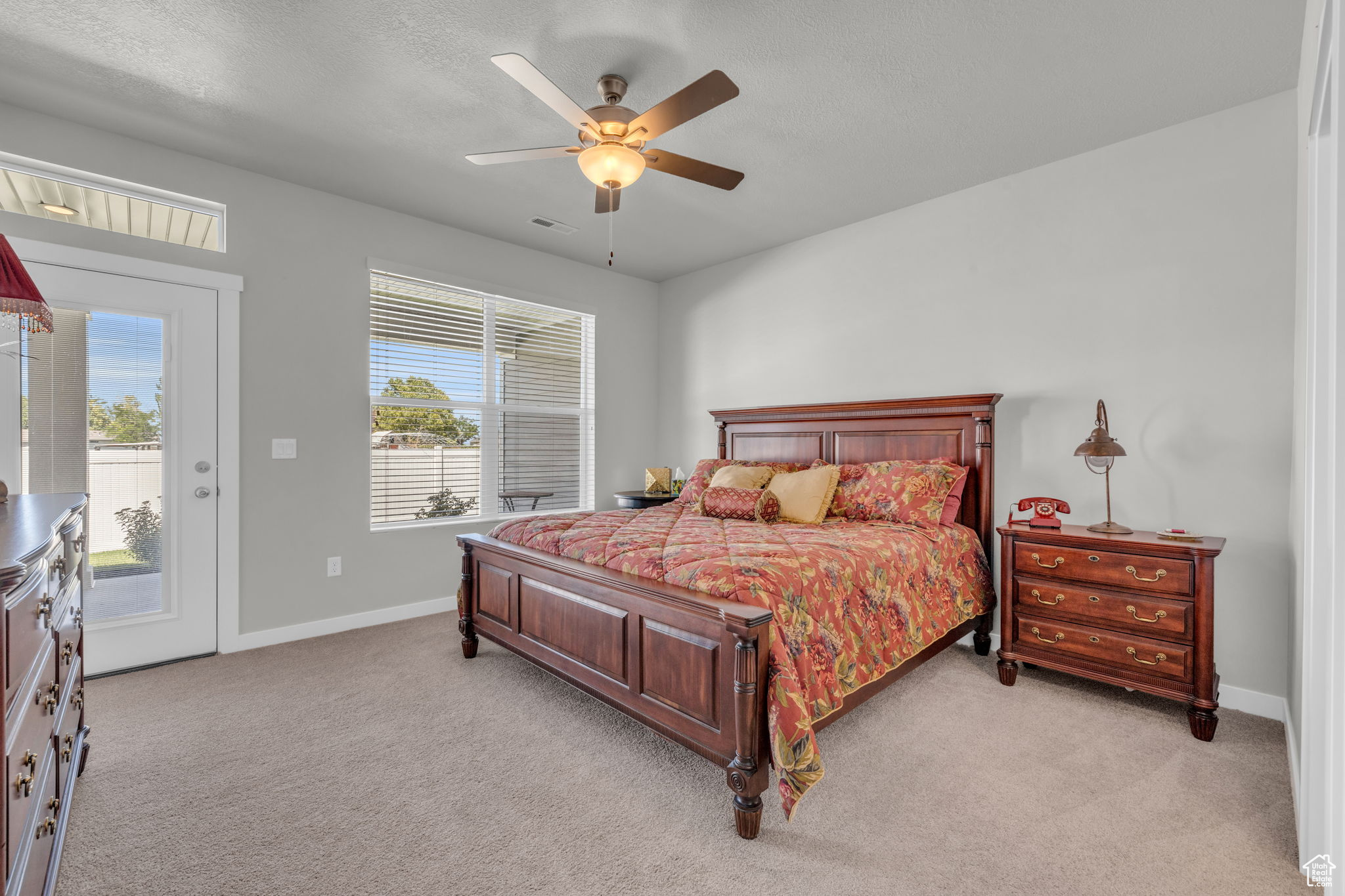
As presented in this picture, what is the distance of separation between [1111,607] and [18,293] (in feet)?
13.7

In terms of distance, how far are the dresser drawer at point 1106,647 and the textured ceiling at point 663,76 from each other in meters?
2.36

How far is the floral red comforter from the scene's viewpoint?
1.81m

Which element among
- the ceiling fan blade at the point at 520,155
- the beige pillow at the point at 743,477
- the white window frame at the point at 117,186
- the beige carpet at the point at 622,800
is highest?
the white window frame at the point at 117,186

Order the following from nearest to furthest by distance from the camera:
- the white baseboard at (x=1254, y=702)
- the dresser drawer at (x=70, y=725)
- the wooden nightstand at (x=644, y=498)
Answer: the dresser drawer at (x=70, y=725), the white baseboard at (x=1254, y=702), the wooden nightstand at (x=644, y=498)

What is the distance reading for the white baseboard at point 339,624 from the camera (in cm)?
340

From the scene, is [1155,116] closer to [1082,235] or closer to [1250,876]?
[1082,235]

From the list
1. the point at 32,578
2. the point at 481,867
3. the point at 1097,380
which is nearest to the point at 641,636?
the point at 481,867

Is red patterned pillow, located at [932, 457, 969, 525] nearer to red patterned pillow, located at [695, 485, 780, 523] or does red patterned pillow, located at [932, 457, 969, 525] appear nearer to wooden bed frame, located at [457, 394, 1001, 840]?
wooden bed frame, located at [457, 394, 1001, 840]

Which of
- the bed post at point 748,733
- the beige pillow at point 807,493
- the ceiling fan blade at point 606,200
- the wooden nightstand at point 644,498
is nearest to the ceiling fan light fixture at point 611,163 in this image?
the ceiling fan blade at point 606,200

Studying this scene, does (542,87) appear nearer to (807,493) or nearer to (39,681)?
(39,681)

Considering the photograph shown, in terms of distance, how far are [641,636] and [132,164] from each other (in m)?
3.51

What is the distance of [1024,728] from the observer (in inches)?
96.3

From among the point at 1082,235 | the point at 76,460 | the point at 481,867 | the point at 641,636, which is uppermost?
the point at 1082,235

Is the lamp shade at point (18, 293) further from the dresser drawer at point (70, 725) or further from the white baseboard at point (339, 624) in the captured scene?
the white baseboard at point (339, 624)
